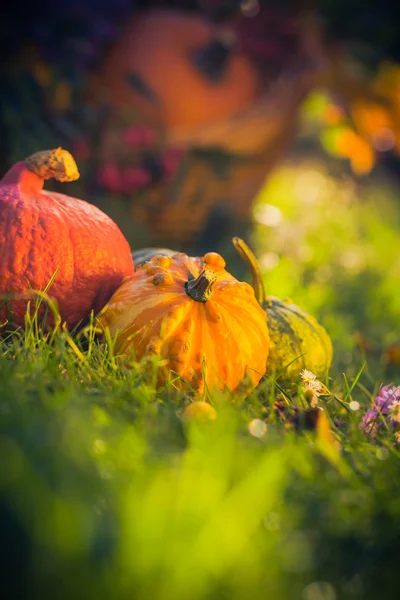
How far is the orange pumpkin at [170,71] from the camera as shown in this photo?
3.90m

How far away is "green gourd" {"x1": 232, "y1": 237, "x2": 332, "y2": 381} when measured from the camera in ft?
7.32

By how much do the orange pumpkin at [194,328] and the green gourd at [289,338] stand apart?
19cm

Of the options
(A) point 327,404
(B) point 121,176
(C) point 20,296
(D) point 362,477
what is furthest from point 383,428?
(B) point 121,176

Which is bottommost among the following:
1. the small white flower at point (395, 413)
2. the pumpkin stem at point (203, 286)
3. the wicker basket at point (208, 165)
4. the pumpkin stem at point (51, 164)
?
the wicker basket at point (208, 165)

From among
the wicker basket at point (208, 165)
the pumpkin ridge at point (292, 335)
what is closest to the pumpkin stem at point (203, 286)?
the pumpkin ridge at point (292, 335)

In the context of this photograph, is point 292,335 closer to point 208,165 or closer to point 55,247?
point 55,247

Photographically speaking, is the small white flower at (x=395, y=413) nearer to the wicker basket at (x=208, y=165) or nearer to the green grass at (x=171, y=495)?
the green grass at (x=171, y=495)

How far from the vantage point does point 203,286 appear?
6.38 feet

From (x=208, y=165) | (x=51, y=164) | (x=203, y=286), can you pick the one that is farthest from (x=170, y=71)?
Answer: (x=203, y=286)

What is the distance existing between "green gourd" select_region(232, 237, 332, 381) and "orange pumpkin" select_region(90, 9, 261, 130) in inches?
73.8

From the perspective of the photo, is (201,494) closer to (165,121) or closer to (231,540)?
(231,540)

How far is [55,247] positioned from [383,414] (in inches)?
40.9

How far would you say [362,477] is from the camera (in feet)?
4.63

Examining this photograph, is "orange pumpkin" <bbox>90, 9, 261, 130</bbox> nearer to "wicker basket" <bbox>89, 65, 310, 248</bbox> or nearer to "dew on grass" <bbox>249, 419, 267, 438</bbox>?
"wicker basket" <bbox>89, 65, 310, 248</bbox>
